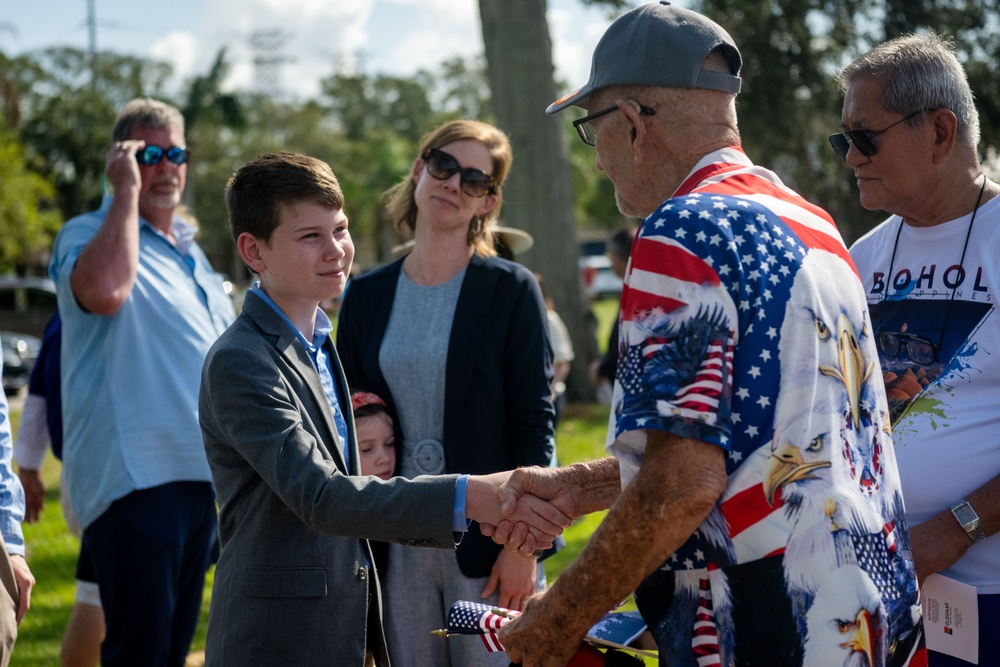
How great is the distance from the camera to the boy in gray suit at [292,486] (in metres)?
2.46

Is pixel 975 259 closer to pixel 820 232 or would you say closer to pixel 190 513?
pixel 820 232

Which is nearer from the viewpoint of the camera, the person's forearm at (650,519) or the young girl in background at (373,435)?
the person's forearm at (650,519)

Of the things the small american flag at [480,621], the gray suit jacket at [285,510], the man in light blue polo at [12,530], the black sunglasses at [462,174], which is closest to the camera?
the small american flag at [480,621]

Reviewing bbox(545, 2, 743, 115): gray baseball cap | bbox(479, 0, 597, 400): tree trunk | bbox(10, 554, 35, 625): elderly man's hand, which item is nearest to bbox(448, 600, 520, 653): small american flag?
bbox(545, 2, 743, 115): gray baseball cap

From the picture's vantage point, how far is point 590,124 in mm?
2262

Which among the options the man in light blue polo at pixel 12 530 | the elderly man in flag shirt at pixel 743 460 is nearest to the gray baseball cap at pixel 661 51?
the elderly man in flag shirt at pixel 743 460

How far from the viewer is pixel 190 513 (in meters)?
4.05

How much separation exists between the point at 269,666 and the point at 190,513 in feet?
5.53

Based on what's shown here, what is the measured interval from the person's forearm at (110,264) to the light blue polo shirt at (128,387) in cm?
12

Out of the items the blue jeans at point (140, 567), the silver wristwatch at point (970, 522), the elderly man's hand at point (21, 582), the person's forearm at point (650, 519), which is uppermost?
the person's forearm at point (650, 519)

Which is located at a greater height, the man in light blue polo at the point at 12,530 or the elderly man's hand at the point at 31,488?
A: the man in light blue polo at the point at 12,530

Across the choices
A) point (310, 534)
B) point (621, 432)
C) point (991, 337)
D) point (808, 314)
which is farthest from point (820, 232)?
point (310, 534)

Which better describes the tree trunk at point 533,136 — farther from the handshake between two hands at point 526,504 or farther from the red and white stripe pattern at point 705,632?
the red and white stripe pattern at point 705,632

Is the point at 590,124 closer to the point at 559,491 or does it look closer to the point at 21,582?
the point at 559,491
